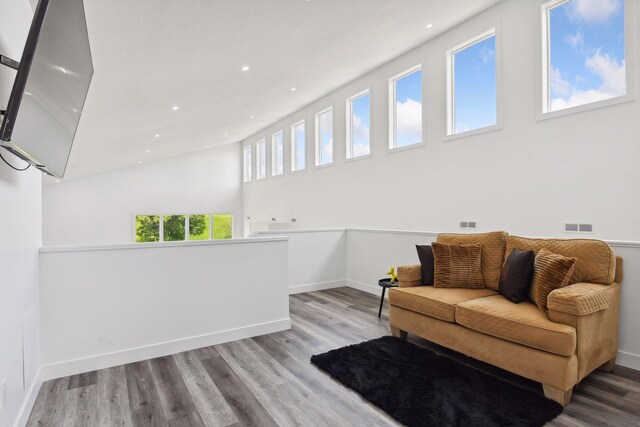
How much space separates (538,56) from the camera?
12.4 ft

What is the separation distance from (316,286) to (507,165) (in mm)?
3026

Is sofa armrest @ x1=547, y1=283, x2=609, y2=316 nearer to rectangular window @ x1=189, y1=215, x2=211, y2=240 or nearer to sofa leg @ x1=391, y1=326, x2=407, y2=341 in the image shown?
sofa leg @ x1=391, y1=326, x2=407, y2=341

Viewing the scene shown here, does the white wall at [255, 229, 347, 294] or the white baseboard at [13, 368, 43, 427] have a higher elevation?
the white wall at [255, 229, 347, 294]

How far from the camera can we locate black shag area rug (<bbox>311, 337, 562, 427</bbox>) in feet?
6.76

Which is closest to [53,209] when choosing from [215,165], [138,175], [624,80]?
[138,175]

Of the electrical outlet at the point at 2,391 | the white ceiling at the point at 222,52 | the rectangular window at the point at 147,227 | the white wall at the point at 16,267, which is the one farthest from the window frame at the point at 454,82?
the rectangular window at the point at 147,227

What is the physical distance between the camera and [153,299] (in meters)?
2.94

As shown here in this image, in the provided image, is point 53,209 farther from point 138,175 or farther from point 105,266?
point 105,266

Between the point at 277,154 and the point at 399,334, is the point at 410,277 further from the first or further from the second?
the point at 277,154

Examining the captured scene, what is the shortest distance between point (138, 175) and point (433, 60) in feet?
30.0

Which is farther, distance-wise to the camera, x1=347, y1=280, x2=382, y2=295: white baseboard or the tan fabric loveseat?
x1=347, y1=280, x2=382, y2=295: white baseboard

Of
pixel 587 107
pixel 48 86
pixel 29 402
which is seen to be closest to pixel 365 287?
pixel 587 107

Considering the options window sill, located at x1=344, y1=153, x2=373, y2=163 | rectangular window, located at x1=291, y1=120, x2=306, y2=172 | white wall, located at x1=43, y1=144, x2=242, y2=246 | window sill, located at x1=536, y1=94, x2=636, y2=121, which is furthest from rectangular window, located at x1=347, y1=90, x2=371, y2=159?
white wall, located at x1=43, y1=144, x2=242, y2=246

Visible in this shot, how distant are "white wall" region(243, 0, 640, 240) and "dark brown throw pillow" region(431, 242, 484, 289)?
1.08 metres
